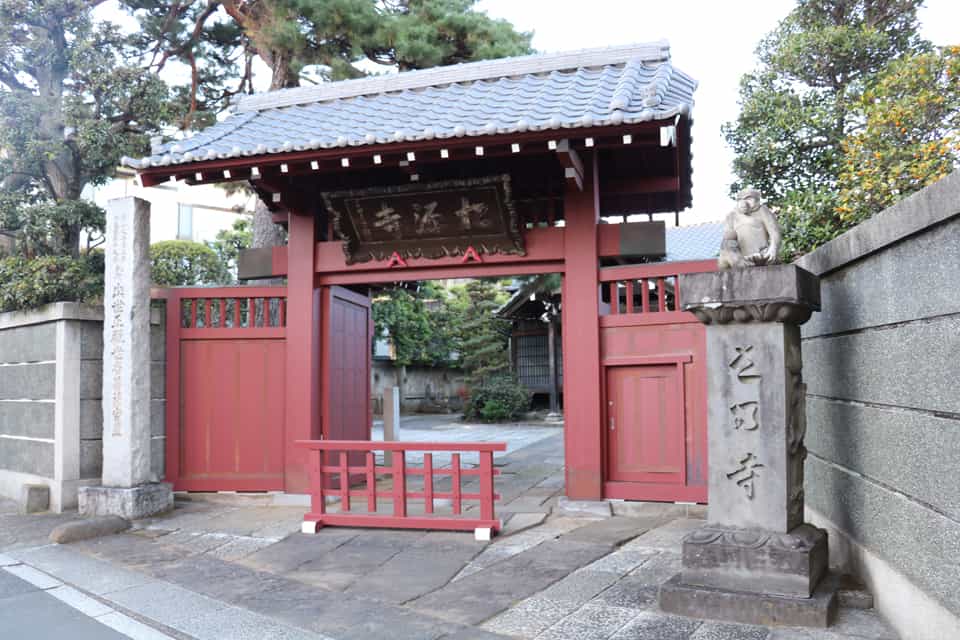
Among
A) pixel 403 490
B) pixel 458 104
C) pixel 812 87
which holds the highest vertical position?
pixel 812 87

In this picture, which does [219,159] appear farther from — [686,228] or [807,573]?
[686,228]

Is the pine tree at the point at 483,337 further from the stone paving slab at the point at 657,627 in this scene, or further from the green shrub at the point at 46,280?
the stone paving slab at the point at 657,627

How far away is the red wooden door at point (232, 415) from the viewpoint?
9367 millimetres

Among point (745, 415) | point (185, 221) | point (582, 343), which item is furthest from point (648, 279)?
point (185, 221)

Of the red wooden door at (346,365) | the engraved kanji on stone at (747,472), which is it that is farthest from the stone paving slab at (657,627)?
the red wooden door at (346,365)

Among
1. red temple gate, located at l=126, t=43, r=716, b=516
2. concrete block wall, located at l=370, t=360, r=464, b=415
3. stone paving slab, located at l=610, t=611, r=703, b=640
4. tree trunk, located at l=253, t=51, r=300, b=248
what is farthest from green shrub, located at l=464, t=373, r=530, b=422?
stone paving slab, located at l=610, t=611, r=703, b=640

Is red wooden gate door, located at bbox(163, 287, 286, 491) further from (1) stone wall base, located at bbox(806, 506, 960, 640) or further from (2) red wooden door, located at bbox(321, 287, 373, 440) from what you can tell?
(1) stone wall base, located at bbox(806, 506, 960, 640)

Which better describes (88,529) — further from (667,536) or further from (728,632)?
(728,632)

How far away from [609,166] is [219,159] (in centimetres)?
470

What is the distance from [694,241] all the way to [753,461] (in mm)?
18180

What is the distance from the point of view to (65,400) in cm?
911

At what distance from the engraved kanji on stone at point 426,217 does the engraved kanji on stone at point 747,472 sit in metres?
4.92

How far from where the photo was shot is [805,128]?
11516mm

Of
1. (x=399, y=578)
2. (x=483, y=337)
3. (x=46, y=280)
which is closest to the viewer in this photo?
(x=399, y=578)
